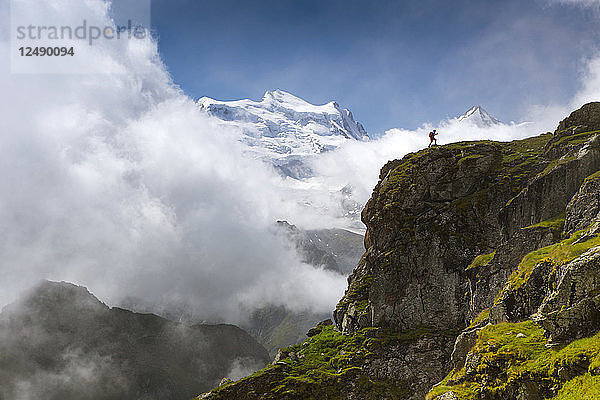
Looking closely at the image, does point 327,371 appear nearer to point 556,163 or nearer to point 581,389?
point 556,163

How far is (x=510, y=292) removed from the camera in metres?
27.2

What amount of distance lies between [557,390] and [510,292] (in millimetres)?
11216

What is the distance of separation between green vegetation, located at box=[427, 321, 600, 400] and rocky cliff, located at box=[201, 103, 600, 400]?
60mm

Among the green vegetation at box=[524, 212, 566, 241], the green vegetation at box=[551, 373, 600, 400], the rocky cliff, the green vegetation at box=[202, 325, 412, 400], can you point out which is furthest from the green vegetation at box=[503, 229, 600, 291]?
the green vegetation at box=[202, 325, 412, 400]

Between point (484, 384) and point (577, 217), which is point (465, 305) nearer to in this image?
point (577, 217)

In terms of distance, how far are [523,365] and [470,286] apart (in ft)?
113

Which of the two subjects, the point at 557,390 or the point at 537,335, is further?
the point at 537,335

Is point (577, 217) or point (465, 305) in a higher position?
point (577, 217)

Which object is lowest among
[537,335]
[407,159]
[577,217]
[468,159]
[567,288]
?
[537,335]

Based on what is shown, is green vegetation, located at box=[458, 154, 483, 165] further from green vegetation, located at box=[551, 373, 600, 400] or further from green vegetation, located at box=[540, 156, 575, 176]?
green vegetation, located at box=[551, 373, 600, 400]

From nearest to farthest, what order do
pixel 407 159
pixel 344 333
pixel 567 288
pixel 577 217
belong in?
pixel 567 288 → pixel 577 217 → pixel 344 333 → pixel 407 159

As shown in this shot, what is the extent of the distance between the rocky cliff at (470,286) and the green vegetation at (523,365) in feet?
0.20

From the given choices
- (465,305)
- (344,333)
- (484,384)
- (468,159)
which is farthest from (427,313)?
(484,384)

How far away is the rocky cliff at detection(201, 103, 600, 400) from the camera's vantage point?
19.4m
